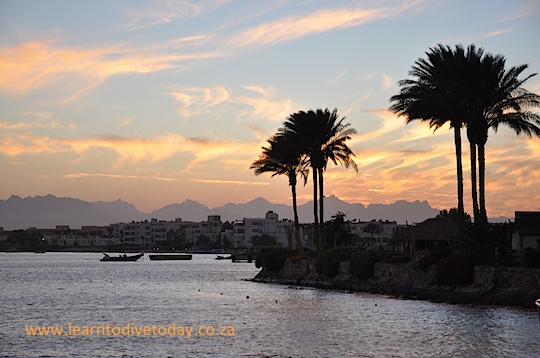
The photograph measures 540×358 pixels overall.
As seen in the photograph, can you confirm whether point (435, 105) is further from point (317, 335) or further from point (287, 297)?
point (317, 335)

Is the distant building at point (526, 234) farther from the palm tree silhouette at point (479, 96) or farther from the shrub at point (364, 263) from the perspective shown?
the shrub at point (364, 263)

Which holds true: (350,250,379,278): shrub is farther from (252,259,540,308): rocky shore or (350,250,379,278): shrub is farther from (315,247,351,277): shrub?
(315,247,351,277): shrub

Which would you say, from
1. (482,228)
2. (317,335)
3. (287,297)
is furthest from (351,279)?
(317,335)

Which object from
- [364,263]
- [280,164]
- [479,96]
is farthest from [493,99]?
[280,164]

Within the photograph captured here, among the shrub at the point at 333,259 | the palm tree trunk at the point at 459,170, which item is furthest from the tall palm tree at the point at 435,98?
the shrub at the point at 333,259

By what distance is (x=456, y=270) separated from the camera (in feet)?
168

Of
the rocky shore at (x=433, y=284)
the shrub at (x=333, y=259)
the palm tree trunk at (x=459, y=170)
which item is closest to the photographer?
the rocky shore at (x=433, y=284)

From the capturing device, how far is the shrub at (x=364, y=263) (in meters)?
65.1

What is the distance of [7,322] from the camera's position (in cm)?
4566

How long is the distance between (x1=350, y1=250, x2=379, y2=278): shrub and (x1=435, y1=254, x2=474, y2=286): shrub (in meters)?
12.1

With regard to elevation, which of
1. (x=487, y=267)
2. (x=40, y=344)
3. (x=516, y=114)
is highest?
(x=516, y=114)

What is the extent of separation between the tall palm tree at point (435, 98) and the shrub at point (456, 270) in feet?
25.2

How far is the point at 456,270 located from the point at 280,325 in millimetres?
14178

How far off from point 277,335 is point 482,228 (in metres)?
20.0
